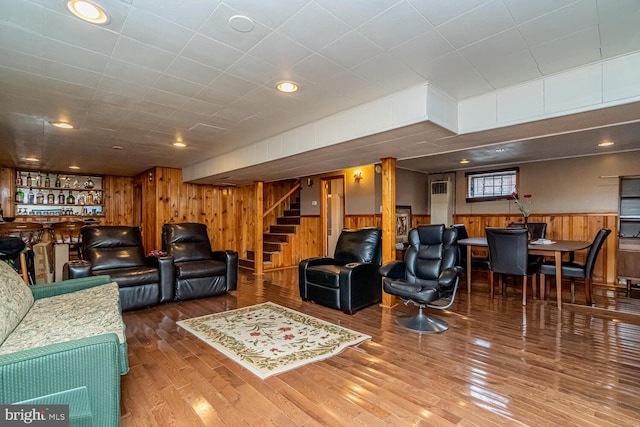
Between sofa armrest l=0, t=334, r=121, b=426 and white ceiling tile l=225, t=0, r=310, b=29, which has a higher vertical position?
white ceiling tile l=225, t=0, r=310, b=29

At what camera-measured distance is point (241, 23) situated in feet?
6.01

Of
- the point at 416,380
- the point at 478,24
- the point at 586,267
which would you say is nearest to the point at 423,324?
the point at 416,380

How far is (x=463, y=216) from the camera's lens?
736cm

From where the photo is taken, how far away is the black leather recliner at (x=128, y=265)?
3818 mm

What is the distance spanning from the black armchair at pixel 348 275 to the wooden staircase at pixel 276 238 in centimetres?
280

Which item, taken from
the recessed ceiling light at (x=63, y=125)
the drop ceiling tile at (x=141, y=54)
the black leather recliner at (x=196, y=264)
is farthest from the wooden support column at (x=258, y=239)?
the drop ceiling tile at (x=141, y=54)

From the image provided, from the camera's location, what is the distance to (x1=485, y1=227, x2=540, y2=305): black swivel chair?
414 centimetres

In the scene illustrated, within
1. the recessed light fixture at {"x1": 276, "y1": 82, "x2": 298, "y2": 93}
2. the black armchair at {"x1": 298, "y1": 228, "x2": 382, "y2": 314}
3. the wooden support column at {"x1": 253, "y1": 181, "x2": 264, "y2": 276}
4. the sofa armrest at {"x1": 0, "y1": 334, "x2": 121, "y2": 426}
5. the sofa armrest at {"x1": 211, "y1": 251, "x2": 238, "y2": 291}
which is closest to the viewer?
the sofa armrest at {"x1": 0, "y1": 334, "x2": 121, "y2": 426}

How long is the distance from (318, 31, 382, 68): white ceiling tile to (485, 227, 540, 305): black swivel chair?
10.7 ft

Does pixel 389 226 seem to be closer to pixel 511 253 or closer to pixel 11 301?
pixel 511 253

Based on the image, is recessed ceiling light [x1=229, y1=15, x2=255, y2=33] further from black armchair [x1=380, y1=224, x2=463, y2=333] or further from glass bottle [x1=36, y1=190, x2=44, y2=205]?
glass bottle [x1=36, y1=190, x2=44, y2=205]

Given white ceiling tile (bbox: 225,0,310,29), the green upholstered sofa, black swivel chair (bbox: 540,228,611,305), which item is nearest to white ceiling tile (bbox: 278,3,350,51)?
white ceiling tile (bbox: 225,0,310,29)

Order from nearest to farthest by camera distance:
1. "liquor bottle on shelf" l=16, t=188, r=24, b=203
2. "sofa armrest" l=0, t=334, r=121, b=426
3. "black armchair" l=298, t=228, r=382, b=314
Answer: "sofa armrest" l=0, t=334, r=121, b=426, "black armchair" l=298, t=228, r=382, b=314, "liquor bottle on shelf" l=16, t=188, r=24, b=203

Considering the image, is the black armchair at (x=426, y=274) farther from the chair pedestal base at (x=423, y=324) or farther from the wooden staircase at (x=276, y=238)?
the wooden staircase at (x=276, y=238)
